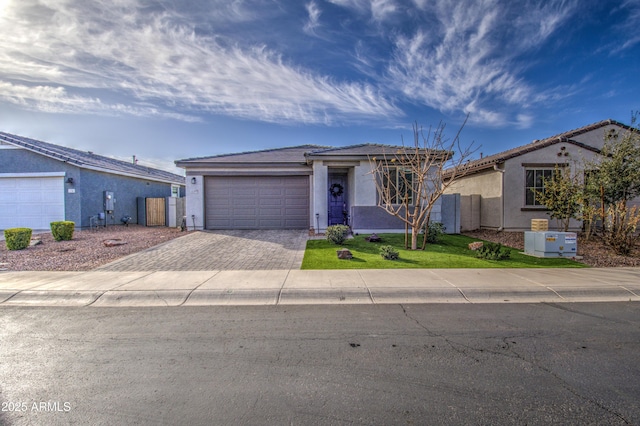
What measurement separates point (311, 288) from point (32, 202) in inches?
674

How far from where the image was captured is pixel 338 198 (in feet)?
51.6

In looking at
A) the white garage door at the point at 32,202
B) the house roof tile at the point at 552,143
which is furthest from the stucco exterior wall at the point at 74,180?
the house roof tile at the point at 552,143

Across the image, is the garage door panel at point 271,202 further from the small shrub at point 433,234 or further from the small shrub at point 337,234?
the small shrub at point 433,234

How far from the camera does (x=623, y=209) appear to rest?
9562 millimetres

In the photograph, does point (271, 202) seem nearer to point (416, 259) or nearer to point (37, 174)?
point (416, 259)

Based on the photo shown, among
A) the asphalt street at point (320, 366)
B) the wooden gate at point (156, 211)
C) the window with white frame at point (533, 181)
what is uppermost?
the window with white frame at point (533, 181)

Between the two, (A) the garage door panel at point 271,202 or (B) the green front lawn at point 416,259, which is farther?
(A) the garage door panel at point 271,202

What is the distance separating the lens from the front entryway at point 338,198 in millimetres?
15680

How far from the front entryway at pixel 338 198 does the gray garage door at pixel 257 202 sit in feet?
4.50

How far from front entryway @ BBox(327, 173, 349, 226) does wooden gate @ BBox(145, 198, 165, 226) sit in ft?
36.8

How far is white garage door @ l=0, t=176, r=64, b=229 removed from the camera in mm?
15148

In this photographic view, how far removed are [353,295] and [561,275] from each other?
520cm

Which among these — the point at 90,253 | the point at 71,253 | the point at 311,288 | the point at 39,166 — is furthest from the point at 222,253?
the point at 39,166

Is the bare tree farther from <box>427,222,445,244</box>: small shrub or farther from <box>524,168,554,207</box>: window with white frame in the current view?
<box>524,168,554,207</box>: window with white frame
